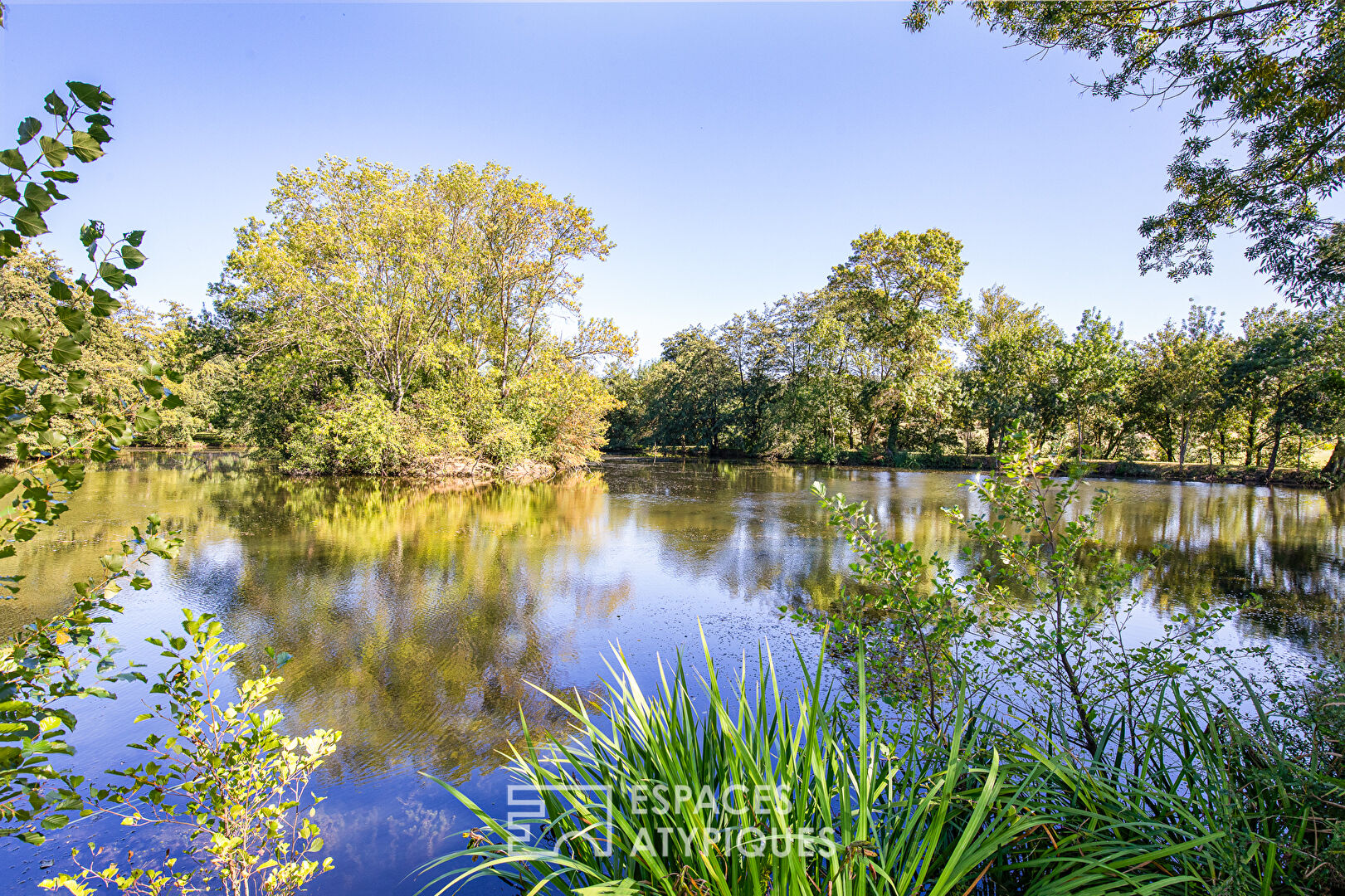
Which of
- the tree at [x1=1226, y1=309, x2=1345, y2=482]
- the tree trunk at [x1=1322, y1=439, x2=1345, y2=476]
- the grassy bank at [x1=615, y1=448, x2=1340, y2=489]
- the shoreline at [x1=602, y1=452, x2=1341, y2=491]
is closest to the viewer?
the tree at [x1=1226, y1=309, x2=1345, y2=482]

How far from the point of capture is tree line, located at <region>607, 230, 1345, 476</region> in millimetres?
20719

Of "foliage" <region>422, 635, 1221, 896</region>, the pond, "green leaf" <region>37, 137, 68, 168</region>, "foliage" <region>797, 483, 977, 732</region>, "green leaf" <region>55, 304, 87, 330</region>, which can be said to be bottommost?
the pond

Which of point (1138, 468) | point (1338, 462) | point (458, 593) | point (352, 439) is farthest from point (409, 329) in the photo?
point (1338, 462)

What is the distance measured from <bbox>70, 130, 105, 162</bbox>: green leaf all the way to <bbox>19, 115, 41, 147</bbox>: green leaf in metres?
0.06

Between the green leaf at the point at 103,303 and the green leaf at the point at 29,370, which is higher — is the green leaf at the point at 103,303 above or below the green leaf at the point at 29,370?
above

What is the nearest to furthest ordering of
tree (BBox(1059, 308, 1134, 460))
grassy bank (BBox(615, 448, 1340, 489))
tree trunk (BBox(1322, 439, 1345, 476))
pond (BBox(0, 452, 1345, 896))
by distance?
pond (BBox(0, 452, 1345, 896)) → tree trunk (BBox(1322, 439, 1345, 476)) → grassy bank (BBox(615, 448, 1340, 489)) → tree (BBox(1059, 308, 1134, 460))

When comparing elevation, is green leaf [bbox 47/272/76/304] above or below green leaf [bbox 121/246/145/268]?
below

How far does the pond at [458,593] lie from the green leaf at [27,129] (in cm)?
299

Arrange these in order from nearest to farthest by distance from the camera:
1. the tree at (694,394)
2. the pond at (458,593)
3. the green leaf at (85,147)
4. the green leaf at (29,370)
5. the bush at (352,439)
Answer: the green leaf at (29,370) → the green leaf at (85,147) → the pond at (458,593) → the bush at (352,439) → the tree at (694,394)

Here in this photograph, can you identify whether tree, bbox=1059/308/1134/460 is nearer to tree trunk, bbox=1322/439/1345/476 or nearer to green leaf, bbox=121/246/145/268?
tree trunk, bbox=1322/439/1345/476

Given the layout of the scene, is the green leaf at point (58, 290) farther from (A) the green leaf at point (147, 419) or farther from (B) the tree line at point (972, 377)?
(B) the tree line at point (972, 377)

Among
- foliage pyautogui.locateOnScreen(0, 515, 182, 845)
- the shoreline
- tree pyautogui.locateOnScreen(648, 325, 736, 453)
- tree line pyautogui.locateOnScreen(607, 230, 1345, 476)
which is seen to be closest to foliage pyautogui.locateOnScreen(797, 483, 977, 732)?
foliage pyautogui.locateOnScreen(0, 515, 182, 845)

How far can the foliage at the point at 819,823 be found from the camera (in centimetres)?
167

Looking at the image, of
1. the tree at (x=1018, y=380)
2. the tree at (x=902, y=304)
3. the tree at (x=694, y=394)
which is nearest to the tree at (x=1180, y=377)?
the tree at (x=1018, y=380)
